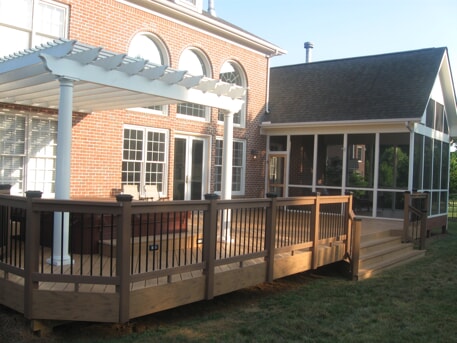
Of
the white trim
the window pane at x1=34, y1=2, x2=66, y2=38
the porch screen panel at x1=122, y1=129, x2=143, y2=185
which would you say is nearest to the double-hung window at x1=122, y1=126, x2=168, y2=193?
the porch screen panel at x1=122, y1=129, x2=143, y2=185

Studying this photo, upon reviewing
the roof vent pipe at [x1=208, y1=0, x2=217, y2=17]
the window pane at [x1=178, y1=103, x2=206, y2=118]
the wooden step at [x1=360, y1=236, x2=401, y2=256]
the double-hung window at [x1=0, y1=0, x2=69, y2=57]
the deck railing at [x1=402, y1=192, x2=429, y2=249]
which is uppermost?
the roof vent pipe at [x1=208, y1=0, x2=217, y2=17]

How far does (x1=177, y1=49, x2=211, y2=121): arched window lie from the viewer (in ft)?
40.1

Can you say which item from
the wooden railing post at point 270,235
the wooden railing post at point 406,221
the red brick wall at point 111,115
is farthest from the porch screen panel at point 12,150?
the wooden railing post at point 406,221

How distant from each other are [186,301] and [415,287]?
4362 mm

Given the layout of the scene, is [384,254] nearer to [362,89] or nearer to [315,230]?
[315,230]

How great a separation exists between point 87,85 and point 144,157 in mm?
4484

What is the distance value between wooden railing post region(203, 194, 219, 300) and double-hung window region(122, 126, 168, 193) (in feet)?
17.6

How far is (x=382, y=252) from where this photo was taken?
9719 mm

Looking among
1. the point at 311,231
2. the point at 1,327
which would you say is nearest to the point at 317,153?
the point at 311,231

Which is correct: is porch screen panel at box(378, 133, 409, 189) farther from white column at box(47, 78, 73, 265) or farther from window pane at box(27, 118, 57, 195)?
white column at box(47, 78, 73, 265)

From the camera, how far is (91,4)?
980 cm

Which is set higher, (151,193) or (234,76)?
(234,76)

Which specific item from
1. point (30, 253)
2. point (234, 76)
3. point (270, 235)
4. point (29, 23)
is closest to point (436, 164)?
point (234, 76)

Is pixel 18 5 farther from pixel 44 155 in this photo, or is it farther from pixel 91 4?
pixel 44 155
